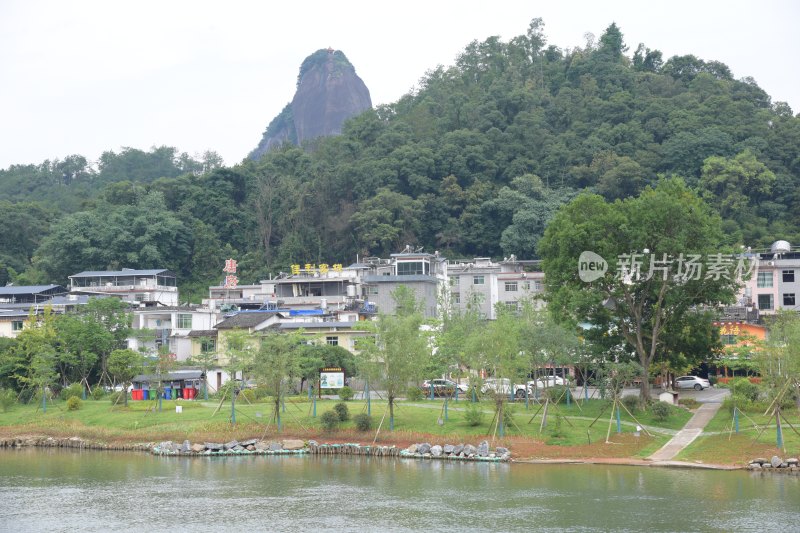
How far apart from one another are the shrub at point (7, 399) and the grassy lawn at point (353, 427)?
0.63m

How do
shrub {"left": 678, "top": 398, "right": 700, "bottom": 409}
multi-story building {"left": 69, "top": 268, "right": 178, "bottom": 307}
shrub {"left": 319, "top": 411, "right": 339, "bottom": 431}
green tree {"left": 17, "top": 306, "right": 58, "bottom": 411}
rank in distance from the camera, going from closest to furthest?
shrub {"left": 319, "top": 411, "right": 339, "bottom": 431}
shrub {"left": 678, "top": 398, "right": 700, "bottom": 409}
green tree {"left": 17, "top": 306, "right": 58, "bottom": 411}
multi-story building {"left": 69, "top": 268, "right": 178, "bottom": 307}

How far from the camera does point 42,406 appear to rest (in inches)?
1935

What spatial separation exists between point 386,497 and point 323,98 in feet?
446

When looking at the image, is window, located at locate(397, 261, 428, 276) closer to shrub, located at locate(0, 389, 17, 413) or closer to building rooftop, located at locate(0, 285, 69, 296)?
building rooftop, located at locate(0, 285, 69, 296)

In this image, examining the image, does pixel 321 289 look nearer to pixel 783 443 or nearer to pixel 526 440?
pixel 526 440

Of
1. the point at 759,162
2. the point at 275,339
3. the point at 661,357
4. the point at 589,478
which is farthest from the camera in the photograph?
the point at 759,162

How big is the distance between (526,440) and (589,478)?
5388mm

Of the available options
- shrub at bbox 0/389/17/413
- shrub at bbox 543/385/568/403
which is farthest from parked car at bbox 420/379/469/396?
shrub at bbox 0/389/17/413

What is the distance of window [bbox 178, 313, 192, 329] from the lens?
6669 cm

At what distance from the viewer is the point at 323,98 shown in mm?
161125

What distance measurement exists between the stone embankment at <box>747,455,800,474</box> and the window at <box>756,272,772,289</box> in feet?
126

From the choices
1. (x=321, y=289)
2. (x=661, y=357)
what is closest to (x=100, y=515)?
(x=661, y=357)

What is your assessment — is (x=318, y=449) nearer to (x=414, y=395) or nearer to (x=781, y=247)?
(x=414, y=395)

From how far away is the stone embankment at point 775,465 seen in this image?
33781mm
